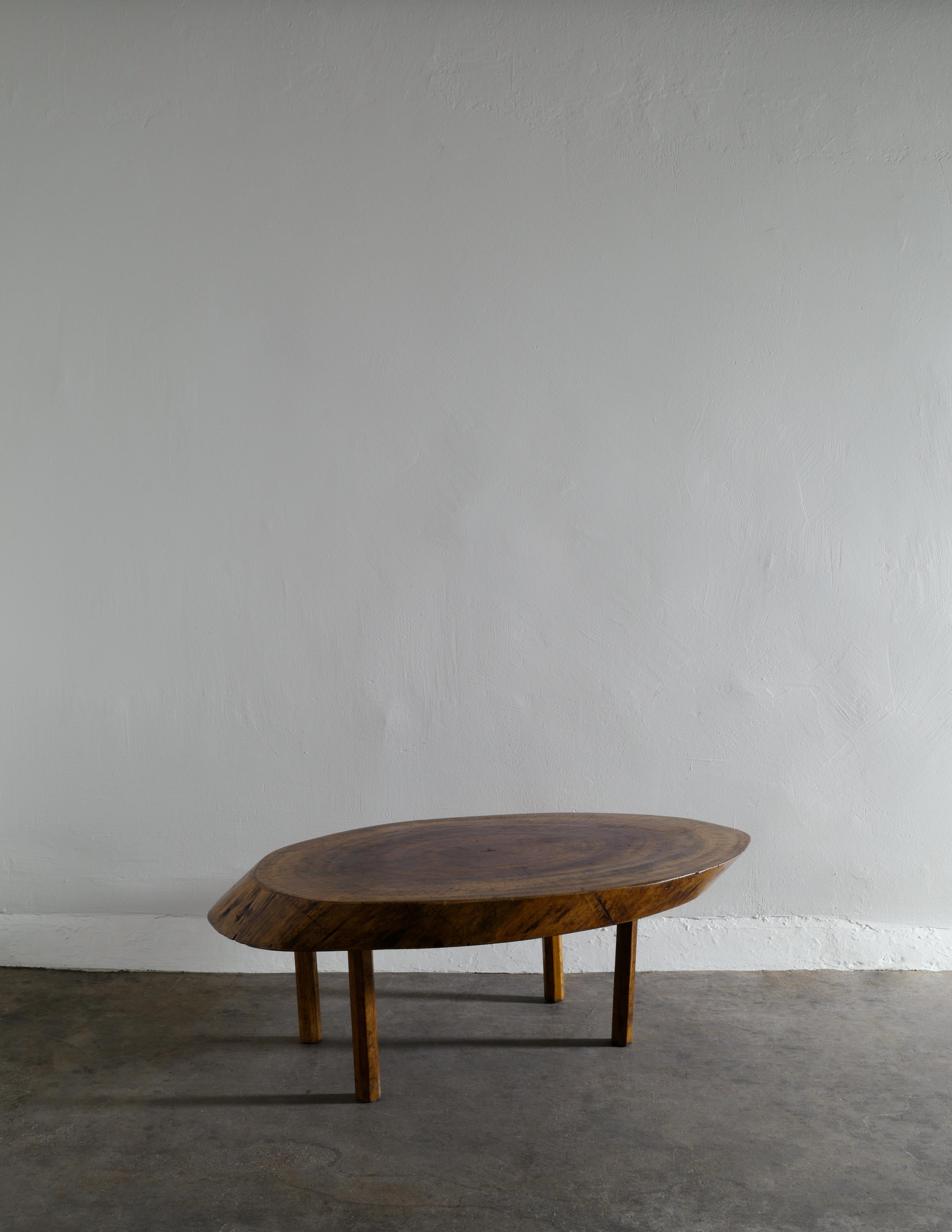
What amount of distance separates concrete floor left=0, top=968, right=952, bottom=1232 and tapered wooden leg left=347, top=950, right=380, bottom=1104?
43 mm

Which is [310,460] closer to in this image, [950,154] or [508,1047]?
[508,1047]

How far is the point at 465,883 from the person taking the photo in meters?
1.93

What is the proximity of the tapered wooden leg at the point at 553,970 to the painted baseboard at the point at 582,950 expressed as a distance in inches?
9.3

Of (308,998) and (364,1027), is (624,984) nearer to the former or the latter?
(364,1027)

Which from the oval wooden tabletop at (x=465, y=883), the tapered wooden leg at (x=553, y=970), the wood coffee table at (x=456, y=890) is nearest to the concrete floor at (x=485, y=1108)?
the tapered wooden leg at (x=553, y=970)

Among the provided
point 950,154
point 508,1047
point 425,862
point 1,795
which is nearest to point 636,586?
point 425,862

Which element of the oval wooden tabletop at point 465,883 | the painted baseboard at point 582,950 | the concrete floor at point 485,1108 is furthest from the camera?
the painted baseboard at point 582,950

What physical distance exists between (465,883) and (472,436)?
1.52 m

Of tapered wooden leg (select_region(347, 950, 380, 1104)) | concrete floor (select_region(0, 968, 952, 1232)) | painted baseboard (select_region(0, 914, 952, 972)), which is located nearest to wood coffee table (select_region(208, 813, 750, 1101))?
tapered wooden leg (select_region(347, 950, 380, 1104))

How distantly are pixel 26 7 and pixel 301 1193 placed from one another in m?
3.57

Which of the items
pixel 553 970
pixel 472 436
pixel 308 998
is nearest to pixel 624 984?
pixel 553 970

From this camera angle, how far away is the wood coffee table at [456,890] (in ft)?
5.91

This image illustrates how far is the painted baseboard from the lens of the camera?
9.21 feet

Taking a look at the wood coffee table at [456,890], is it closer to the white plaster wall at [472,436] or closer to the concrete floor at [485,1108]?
the concrete floor at [485,1108]
